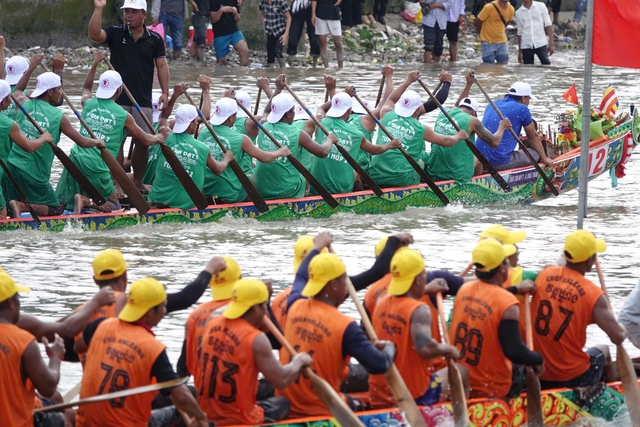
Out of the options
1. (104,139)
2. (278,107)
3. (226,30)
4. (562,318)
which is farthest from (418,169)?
(226,30)

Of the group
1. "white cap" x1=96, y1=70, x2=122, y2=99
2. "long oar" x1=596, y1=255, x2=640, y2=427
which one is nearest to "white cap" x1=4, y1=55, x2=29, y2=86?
"white cap" x1=96, y1=70, x2=122, y2=99

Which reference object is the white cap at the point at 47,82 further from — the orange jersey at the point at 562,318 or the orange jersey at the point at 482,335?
the orange jersey at the point at 562,318

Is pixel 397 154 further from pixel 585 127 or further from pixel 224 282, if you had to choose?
pixel 224 282

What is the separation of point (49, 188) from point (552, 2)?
19.3 meters

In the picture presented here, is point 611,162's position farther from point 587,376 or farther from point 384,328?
point 384,328

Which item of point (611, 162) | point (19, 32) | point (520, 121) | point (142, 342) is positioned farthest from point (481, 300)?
point (19, 32)

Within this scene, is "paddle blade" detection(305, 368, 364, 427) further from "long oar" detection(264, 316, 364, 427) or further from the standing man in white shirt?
the standing man in white shirt

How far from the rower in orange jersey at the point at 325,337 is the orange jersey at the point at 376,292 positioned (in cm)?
61

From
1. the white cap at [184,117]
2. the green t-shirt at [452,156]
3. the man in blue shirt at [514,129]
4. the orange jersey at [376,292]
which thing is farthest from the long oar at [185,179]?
the orange jersey at [376,292]

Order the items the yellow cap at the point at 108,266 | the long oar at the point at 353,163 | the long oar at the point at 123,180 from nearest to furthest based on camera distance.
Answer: the yellow cap at the point at 108,266, the long oar at the point at 123,180, the long oar at the point at 353,163

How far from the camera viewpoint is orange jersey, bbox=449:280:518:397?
652 cm

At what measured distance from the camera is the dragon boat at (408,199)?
1102 cm

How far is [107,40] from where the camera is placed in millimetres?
12672

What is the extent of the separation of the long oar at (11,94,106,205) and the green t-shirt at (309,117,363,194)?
7.86 feet
